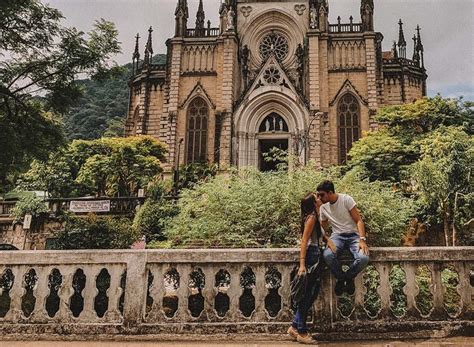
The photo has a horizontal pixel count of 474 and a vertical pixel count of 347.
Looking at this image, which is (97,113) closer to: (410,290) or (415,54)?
(415,54)

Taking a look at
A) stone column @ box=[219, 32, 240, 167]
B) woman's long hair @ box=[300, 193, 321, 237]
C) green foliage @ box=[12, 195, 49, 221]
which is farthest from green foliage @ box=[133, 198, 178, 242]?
woman's long hair @ box=[300, 193, 321, 237]

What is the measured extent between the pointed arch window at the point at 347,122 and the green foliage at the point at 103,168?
12667 millimetres

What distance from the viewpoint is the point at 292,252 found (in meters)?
5.21

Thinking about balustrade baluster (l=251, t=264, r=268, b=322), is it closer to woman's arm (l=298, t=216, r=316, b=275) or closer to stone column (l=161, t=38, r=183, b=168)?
woman's arm (l=298, t=216, r=316, b=275)

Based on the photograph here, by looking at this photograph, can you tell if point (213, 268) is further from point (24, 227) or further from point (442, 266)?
point (24, 227)

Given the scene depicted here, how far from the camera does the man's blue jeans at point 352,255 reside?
476cm

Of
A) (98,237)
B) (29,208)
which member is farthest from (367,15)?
(98,237)

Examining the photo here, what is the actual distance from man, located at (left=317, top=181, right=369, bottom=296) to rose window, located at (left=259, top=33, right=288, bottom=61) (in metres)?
29.4

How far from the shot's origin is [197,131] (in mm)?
32375

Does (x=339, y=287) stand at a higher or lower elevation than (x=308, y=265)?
lower

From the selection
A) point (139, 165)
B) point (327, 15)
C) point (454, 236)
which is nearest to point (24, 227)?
point (139, 165)

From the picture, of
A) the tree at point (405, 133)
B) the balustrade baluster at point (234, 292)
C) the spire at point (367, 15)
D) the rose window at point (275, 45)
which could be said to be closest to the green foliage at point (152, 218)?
the tree at point (405, 133)

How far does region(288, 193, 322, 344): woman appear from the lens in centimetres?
472

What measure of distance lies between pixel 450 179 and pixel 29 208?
66.7 ft
